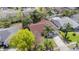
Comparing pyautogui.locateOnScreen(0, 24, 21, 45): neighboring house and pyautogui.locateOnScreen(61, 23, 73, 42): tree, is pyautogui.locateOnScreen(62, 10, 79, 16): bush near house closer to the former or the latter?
pyautogui.locateOnScreen(61, 23, 73, 42): tree

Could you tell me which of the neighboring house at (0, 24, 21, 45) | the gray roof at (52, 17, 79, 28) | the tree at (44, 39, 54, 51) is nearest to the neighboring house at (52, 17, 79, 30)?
the gray roof at (52, 17, 79, 28)

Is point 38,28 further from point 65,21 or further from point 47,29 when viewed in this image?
point 65,21

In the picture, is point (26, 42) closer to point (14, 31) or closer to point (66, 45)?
point (14, 31)

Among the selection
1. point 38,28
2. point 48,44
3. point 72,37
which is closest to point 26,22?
point 38,28

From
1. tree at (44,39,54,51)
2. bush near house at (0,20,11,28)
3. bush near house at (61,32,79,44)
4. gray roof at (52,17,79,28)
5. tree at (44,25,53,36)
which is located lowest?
tree at (44,39,54,51)
